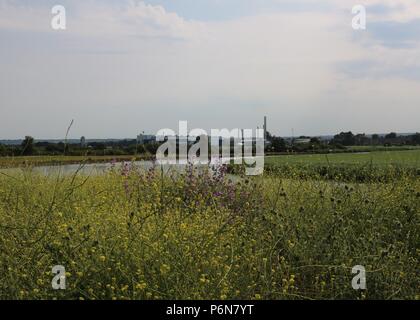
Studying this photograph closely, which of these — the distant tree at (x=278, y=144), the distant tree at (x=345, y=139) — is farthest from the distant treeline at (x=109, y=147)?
the distant tree at (x=345, y=139)

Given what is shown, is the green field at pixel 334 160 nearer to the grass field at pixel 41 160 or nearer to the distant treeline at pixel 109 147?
the distant treeline at pixel 109 147

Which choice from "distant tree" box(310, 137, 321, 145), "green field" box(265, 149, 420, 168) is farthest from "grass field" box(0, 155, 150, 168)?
"distant tree" box(310, 137, 321, 145)

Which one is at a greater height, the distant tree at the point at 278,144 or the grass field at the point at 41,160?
the distant tree at the point at 278,144

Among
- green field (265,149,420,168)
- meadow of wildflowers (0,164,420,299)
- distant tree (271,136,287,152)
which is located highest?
distant tree (271,136,287,152)

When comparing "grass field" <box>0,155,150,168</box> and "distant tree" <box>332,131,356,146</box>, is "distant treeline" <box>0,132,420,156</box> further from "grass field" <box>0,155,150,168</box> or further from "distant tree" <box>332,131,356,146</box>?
"distant tree" <box>332,131,356,146</box>

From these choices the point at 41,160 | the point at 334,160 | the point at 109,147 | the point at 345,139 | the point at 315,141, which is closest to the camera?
the point at 41,160

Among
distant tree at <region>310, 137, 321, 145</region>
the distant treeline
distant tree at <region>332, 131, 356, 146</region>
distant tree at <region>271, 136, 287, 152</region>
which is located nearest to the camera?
the distant treeline

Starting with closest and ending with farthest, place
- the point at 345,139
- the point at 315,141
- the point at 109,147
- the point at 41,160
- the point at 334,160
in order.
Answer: the point at 41,160 < the point at 109,147 < the point at 315,141 < the point at 334,160 < the point at 345,139

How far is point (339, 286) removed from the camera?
13.4 feet

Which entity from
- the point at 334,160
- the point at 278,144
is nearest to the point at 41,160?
the point at 278,144

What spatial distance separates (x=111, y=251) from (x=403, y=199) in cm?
378

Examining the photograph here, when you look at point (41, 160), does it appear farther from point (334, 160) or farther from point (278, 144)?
point (334, 160)

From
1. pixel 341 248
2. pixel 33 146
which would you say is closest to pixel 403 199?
pixel 341 248

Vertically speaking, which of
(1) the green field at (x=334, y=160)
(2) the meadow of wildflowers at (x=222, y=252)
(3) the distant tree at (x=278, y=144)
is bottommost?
(2) the meadow of wildflowers at (x=222, y=252)
